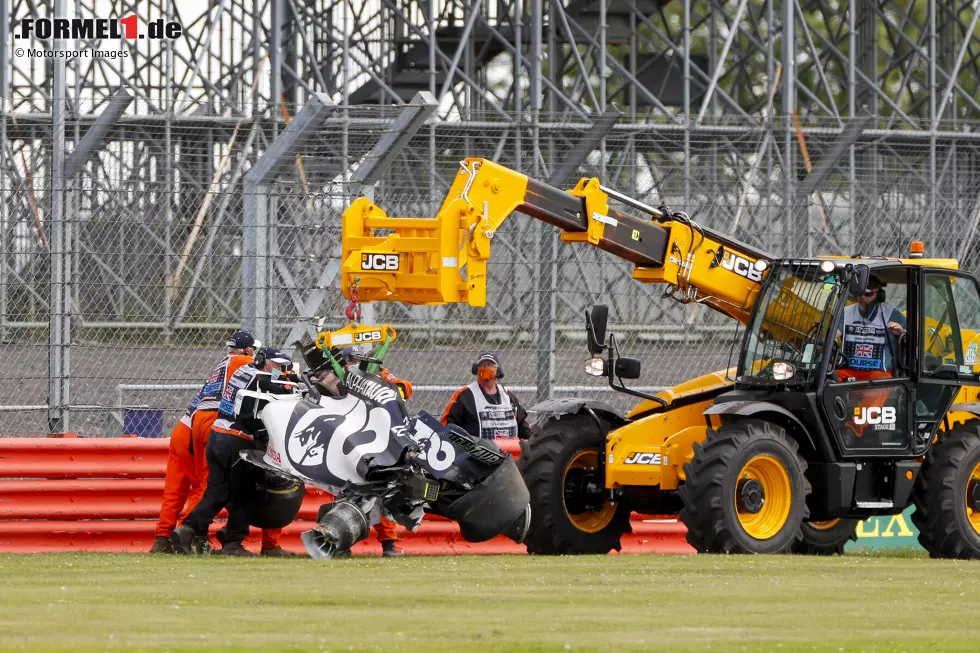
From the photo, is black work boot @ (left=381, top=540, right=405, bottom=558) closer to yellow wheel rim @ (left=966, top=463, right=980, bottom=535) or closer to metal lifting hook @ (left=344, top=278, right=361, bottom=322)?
metal lifting hook @ (left=344, top=278, right=361, bottom=322)

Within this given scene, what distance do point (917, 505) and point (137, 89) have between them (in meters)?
16.7

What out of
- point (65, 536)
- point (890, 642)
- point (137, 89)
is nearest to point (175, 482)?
point (65, 536)

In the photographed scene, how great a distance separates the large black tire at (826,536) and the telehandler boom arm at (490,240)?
5.28 feet

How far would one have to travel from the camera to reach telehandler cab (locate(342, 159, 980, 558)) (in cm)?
1123

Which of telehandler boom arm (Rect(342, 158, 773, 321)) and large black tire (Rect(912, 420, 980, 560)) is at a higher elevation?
telehandler boom arm (Rect(342, 158, 773, 321))

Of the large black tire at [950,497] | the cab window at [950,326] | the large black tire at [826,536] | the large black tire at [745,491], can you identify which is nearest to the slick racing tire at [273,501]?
the large black tire at [745,491]

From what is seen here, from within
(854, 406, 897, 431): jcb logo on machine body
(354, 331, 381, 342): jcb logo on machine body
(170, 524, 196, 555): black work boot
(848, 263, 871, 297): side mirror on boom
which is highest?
(848, 263, 871, 297): side mirror on boom

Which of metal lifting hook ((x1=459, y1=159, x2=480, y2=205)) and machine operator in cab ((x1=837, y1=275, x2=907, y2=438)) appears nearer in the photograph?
metal lifting hook ((x1=459, y1=159, x2=480, y2=205))

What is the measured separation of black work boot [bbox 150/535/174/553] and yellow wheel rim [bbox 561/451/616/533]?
273cm

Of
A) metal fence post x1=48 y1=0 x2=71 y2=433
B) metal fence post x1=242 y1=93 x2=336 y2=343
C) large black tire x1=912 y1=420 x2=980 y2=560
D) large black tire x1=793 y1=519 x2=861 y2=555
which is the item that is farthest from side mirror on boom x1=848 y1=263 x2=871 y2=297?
metal fence post x1=48 y1=0 x2=71 y2=433

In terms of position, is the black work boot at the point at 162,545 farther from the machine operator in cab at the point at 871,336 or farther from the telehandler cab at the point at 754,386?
the machine operator in cab at the point at 871,336

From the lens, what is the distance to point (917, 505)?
11938 mm

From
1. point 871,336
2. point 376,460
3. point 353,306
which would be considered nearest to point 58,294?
point 353,306

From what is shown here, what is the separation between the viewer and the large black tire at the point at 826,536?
1245cm
